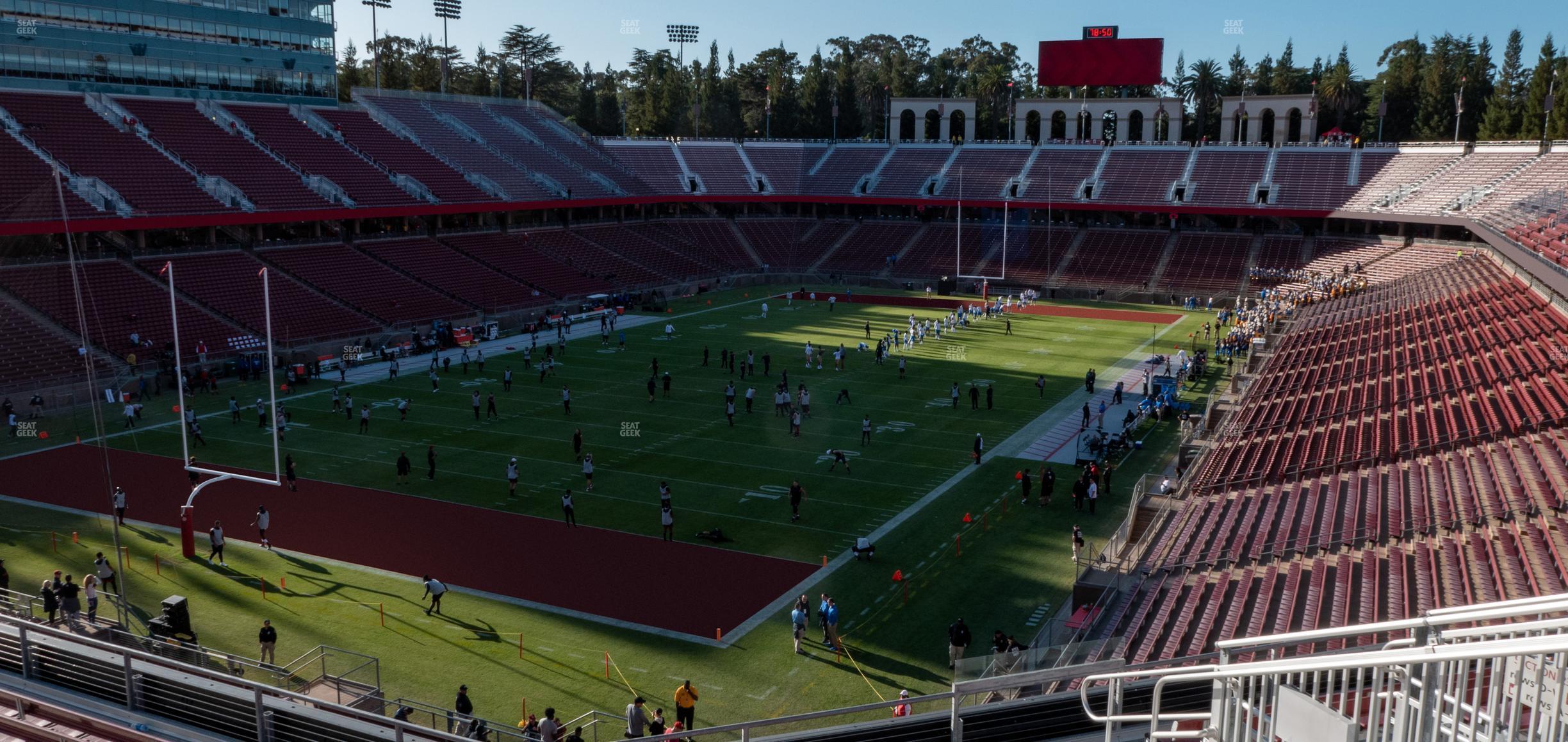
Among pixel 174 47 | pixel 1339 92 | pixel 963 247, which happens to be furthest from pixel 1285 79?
pixel 174 47

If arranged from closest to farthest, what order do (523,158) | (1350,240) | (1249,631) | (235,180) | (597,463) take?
(1249,631)
(597,463)
(235,180)
(1350,240)
(523,158)

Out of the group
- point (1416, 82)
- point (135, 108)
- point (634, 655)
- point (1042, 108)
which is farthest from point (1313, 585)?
point (1416, 82)

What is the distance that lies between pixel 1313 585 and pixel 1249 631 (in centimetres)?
186

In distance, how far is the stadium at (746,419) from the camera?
490 inches

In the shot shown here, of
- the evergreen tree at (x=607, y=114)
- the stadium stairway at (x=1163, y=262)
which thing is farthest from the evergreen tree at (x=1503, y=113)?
the evergreen tree at (x=607, y=114)

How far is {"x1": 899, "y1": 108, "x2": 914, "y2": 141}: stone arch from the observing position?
3388 inches

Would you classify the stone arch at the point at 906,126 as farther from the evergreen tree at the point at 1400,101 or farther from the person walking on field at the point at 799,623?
the person walking on field at the point at 799,623

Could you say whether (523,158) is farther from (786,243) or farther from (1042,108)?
(1042,108)

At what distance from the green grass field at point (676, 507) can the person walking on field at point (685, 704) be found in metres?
0.70

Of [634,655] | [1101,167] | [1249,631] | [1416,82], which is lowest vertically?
[634,655]

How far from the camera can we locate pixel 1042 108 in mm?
79500

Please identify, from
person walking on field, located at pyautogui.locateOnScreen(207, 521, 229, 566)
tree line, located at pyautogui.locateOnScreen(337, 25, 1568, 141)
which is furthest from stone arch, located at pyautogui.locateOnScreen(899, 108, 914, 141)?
person walking on field, located at pyautogui.locateOnScreen(207, 521, 229, 566)

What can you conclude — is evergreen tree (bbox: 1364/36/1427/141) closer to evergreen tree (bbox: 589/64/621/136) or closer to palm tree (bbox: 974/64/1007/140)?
palm tree (bbox: 974/64/1007/140)

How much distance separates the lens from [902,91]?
104 meters
